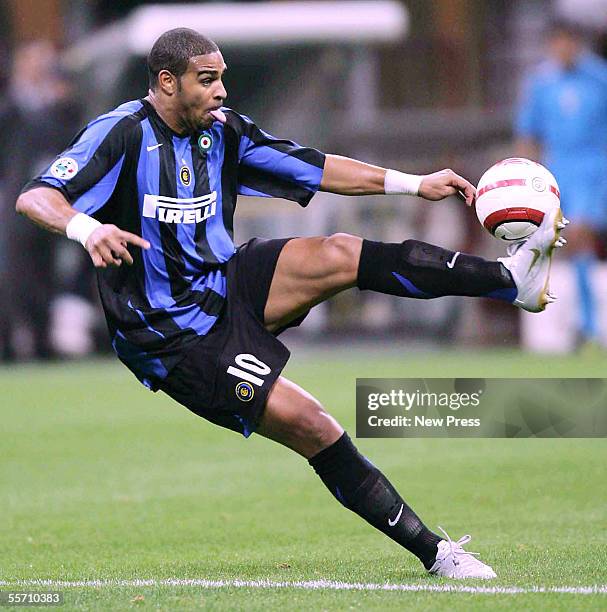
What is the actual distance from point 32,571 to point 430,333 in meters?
12.3

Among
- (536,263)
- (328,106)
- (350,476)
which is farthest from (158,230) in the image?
(328,106)

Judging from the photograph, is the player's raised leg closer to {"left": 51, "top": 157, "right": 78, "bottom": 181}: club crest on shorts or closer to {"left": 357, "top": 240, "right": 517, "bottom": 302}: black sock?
{"left": 357, "top": 240, "right": 517, "bottom": 302}: black sock

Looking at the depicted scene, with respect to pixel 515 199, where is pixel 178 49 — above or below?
above

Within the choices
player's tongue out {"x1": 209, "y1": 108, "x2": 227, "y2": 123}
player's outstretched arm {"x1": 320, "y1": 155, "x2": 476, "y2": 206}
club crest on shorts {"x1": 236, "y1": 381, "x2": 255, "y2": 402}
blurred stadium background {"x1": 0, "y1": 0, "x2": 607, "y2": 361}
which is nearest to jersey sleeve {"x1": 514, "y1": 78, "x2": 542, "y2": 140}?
blurred stadium background {"x1": 0, "y1": 0, "x2": 607, "y2": 361}

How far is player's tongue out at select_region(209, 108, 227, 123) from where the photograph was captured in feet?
20.1

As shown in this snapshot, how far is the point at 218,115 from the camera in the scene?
20.4 ft

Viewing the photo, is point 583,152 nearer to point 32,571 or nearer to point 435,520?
point 435,520

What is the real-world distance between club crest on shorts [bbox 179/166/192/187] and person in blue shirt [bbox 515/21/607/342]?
30.6 feet

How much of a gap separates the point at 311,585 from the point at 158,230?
1.56 metres

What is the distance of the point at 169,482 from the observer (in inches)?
356

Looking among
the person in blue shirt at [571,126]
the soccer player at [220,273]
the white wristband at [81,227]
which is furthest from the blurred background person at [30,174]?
the white wristband at [81,227]

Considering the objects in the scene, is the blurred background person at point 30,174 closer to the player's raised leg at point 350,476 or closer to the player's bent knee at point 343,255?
the player's bent knee at point 343,255

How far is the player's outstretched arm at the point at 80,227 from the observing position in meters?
5.29

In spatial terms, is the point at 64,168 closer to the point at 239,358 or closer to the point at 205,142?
the point at 205,142
